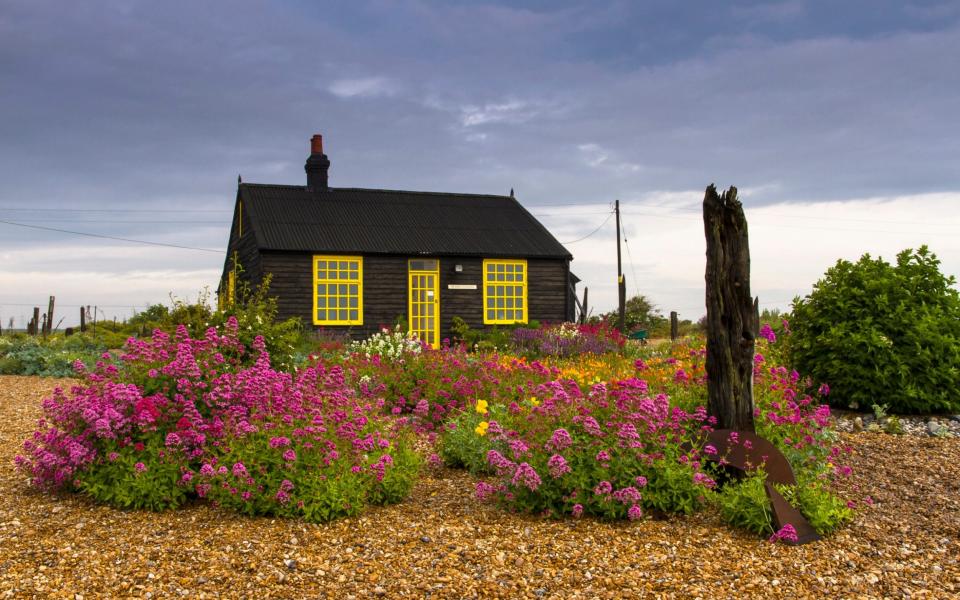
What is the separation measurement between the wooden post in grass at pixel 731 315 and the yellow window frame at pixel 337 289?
14429 millimetres

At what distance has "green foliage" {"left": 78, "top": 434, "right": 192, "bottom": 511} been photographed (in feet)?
16.4

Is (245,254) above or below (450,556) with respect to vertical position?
above

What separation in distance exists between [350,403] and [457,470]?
1.23 metres

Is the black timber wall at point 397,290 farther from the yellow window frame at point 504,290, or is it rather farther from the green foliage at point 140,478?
the green foliage at point 140,478

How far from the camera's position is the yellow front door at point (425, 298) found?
64.2 ft

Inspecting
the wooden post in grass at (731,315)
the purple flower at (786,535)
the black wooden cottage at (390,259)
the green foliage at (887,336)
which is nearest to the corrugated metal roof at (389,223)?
the black wooden cottage at (390,259)

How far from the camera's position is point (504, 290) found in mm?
20344

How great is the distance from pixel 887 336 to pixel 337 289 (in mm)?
12779

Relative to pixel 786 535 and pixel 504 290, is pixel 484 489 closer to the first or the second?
pixel 786 535

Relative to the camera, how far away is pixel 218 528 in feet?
15.4

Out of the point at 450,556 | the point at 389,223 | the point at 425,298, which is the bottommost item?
the point at 450,556

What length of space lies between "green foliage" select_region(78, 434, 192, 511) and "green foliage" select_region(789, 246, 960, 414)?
7.65 meters

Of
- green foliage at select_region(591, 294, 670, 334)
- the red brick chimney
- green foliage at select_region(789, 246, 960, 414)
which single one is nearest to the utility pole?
green foliage at select_region(591, 294, 670, 334)

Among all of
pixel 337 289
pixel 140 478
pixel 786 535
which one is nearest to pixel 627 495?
pixel 786 535
